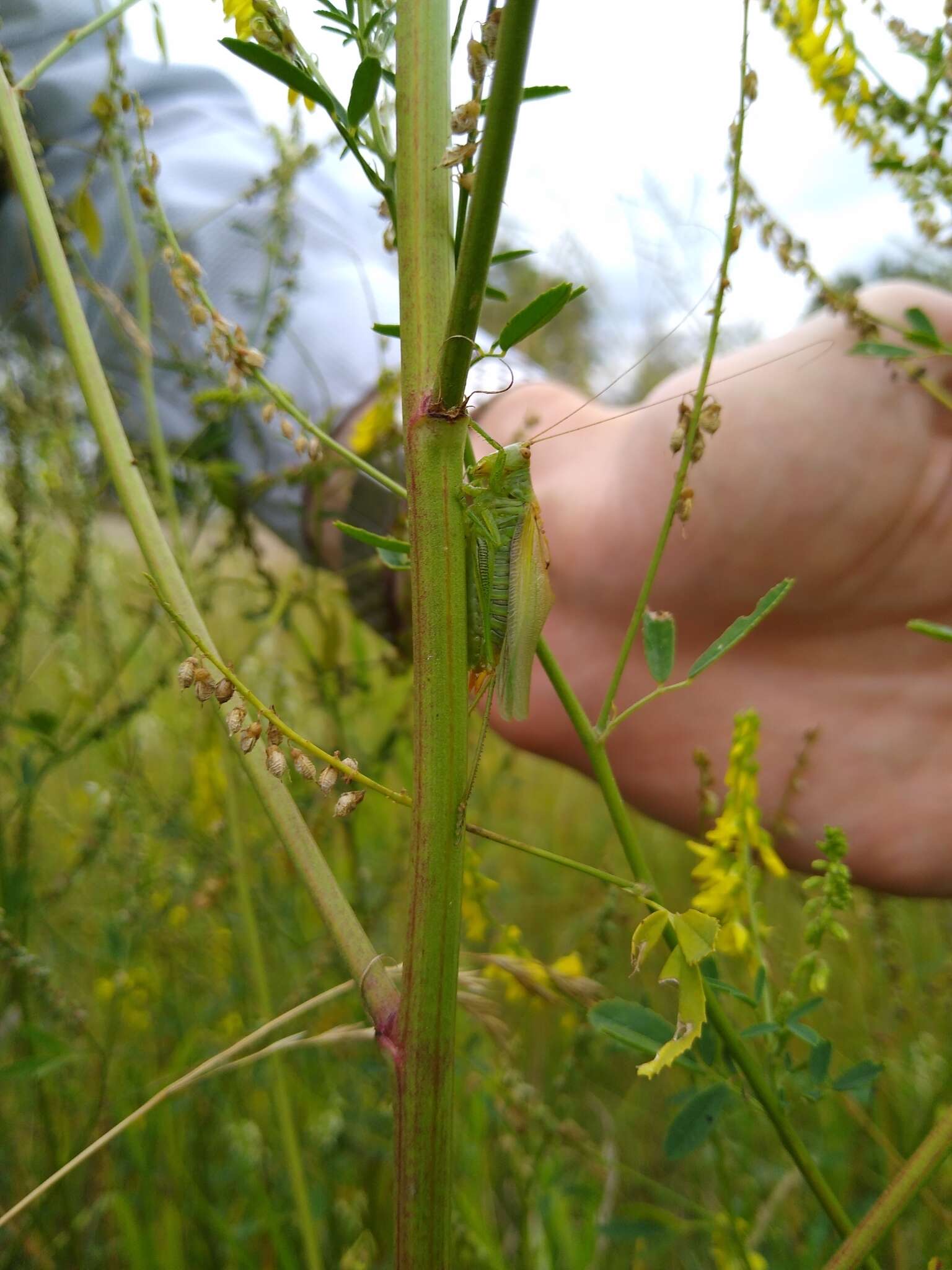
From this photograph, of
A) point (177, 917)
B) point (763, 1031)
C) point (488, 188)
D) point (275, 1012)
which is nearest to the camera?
point (488, 188)

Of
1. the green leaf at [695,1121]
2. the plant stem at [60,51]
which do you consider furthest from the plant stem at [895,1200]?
the plant stem at [60,51]

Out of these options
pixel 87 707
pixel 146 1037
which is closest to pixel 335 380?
pixel 87 707

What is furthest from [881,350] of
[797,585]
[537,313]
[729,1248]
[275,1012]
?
[275,1012]

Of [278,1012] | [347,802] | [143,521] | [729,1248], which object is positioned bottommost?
[729,1248]

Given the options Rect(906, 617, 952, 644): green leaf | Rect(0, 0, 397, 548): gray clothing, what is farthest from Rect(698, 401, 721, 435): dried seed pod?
Rect(0, 0, 397, 548): gray clothing

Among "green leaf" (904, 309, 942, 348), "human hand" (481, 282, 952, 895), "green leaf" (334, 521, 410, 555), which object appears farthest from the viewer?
"human hand" (481, 282, 952, 895)

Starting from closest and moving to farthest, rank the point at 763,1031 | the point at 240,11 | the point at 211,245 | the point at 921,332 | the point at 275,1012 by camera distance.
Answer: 1. the point at 240,11
2. the point at 763,1031
3. the point at 921,332
4. the point at 275,1012
5. the point at 211,245

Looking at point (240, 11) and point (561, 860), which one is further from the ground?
point (240, 11)

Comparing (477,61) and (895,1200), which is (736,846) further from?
(477,61)

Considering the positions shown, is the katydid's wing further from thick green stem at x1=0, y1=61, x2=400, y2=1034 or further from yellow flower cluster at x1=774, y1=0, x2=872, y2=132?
yellow flower cluster at x1=774, y1=0, x2=872, y2=132
